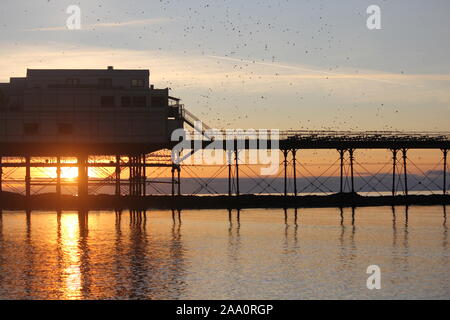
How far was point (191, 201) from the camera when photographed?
10181 cm

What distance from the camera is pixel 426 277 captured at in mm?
46469

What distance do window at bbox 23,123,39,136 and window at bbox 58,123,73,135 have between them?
7.54 ft

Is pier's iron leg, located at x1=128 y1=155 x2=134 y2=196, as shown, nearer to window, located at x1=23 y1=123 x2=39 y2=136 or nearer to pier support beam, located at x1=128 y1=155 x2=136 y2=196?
pier support beam, located at x1=128 y1=155 x2=136 y2=196

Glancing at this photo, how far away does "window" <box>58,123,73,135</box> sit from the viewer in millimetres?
82812

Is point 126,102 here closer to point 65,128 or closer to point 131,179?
point 65,128

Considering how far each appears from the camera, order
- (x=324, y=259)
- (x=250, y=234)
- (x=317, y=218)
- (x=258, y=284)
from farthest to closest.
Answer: (x=317, y=218), (x=250, y=234), (x=324, y=259), (x=258, y=284)

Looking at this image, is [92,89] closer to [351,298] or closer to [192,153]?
[192,153]

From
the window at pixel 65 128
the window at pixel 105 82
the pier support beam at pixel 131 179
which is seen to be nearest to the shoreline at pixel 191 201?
the pier support beam at pixel 131 179

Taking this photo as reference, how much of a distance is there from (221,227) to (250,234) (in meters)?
8.17

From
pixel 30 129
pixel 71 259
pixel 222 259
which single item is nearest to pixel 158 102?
pixel 30 129

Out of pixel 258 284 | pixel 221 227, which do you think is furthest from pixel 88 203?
pixel 258 284

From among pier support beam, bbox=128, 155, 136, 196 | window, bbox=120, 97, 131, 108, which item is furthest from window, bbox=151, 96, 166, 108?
pier support beam, bbox=128, 155, 136, 196

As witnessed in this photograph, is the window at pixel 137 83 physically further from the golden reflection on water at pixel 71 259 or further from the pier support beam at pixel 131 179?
the golden reflection on water at pixel 71 259

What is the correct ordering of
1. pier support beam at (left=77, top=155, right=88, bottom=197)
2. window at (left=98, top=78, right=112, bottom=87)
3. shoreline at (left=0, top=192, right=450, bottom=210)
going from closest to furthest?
window at (left=98, top=78, right=112, bottom=87) < pier support beam at (left=77, top=155, right=88, bottom=197) < shoreline at (left=0, top=192, right=450, bottom=210)
